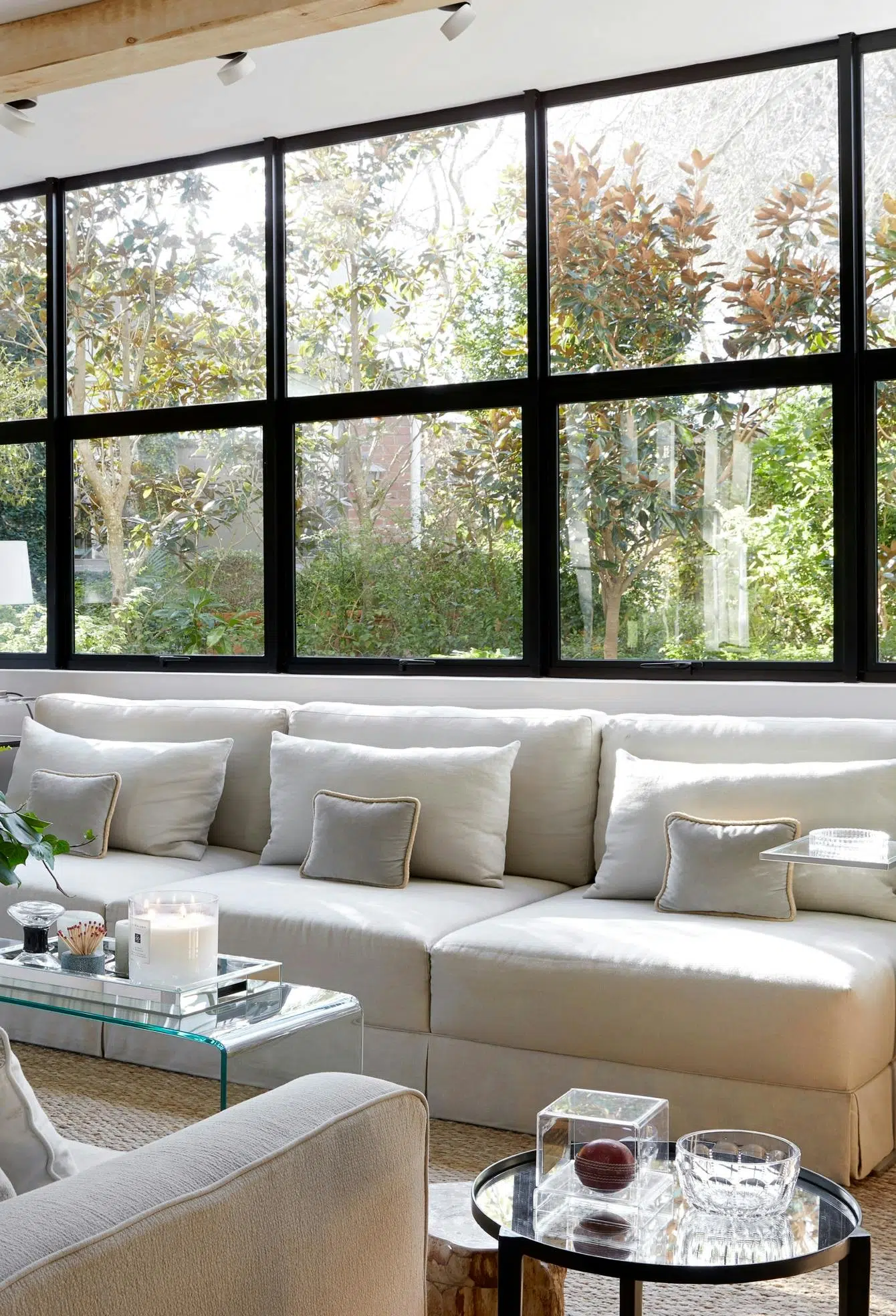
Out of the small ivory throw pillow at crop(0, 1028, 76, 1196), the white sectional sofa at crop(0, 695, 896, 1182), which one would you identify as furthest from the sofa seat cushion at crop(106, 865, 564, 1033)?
the small ivory throw pillow at crop(0, 1028, 76, 1196)

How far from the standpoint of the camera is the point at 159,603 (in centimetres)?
560

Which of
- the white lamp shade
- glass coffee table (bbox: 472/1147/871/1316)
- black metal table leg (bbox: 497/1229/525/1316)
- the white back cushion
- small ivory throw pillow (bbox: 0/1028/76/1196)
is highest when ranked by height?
the white lamp shade

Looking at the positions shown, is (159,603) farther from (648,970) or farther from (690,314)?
(648,970)

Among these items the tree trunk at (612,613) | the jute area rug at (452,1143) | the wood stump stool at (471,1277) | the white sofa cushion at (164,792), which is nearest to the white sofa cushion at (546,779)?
the tree trunk at (612,613)

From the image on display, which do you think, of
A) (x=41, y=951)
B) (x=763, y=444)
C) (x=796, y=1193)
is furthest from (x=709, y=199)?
(x=796, y=1193)

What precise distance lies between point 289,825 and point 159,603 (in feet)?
5.25

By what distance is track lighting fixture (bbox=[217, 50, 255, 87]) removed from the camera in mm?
4289

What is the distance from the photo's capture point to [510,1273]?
1.78m

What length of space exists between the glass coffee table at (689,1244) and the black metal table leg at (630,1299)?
0.06 meters

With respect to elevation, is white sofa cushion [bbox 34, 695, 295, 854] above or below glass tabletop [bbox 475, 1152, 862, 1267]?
above

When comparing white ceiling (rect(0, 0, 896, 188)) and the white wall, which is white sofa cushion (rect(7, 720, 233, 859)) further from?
white ceiling (rect(0, 0, 896, 188))

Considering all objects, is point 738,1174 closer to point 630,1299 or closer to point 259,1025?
point 630,1299

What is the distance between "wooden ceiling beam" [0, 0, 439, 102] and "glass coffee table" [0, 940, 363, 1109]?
267 cm

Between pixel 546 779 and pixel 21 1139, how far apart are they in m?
2.87
